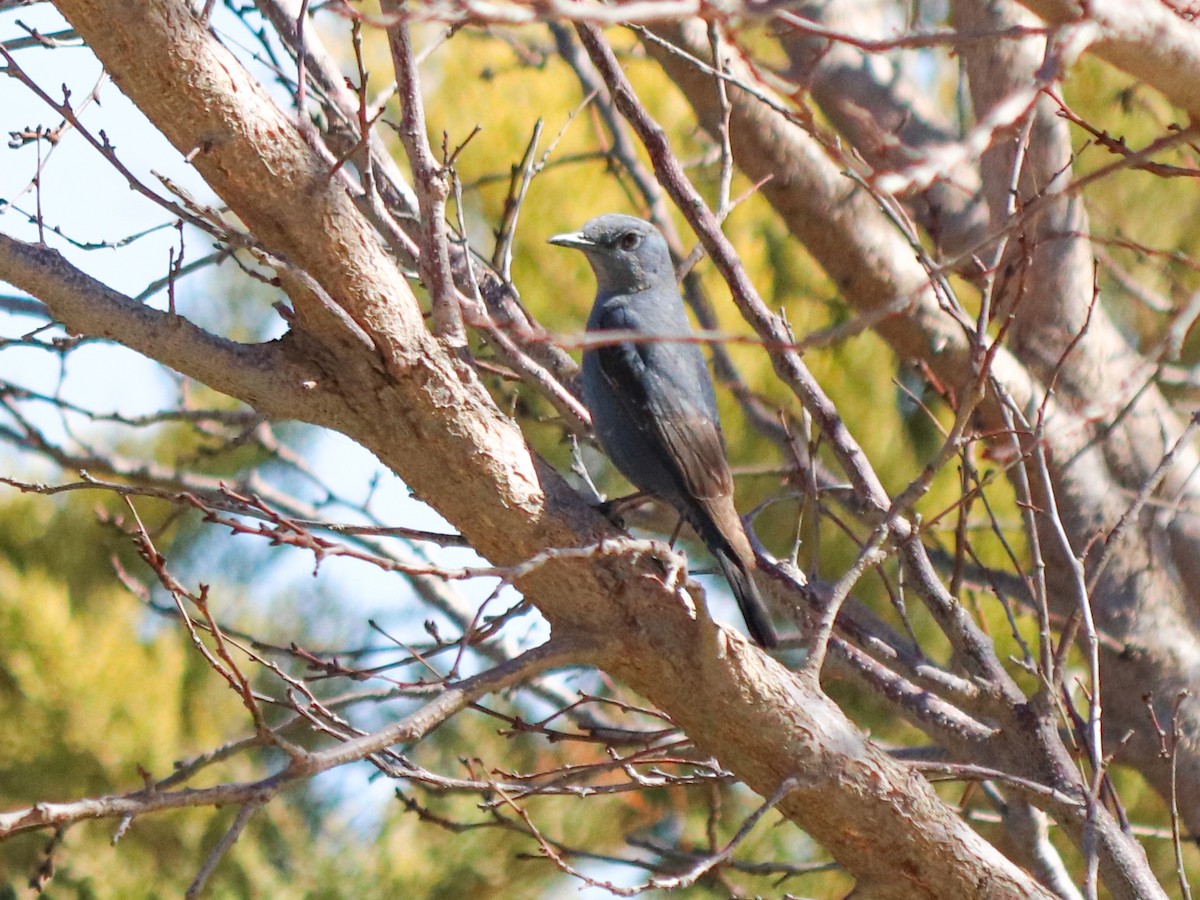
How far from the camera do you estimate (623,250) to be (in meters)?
4.45

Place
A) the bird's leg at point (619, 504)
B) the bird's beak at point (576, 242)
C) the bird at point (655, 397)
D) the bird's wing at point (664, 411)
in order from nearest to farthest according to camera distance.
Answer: the bird's leg at point (619, 504) < the bird at point (655, 397) < the bird's wing at point (664, 411) < the bird's beak at point (576, 242)

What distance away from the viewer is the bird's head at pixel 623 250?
175 inches

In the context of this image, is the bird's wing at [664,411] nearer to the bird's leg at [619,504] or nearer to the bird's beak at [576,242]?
the bird's leg at [619,504]

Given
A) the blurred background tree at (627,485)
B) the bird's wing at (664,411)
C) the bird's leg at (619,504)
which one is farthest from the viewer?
the bird's wing at (664,411)

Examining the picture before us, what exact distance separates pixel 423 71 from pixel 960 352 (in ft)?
10.1

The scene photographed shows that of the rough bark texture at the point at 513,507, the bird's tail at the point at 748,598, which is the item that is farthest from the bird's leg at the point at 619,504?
the rough bark texture at the point at 513,507

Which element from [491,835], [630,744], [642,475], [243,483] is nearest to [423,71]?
[243,483]

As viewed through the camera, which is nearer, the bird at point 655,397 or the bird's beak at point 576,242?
the bird at point 655,397

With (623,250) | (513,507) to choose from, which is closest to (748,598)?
(513,507)

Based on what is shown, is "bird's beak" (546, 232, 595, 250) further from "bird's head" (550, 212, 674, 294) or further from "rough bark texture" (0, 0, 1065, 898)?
"rough bark texture" (0, 0, 1065, 898)

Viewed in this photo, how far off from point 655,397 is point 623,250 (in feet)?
2.08

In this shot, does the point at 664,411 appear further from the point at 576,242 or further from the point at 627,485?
the point at 627,485

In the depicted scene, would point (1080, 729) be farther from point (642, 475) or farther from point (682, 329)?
point (682, 329)

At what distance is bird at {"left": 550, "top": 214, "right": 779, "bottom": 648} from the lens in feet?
12.6
